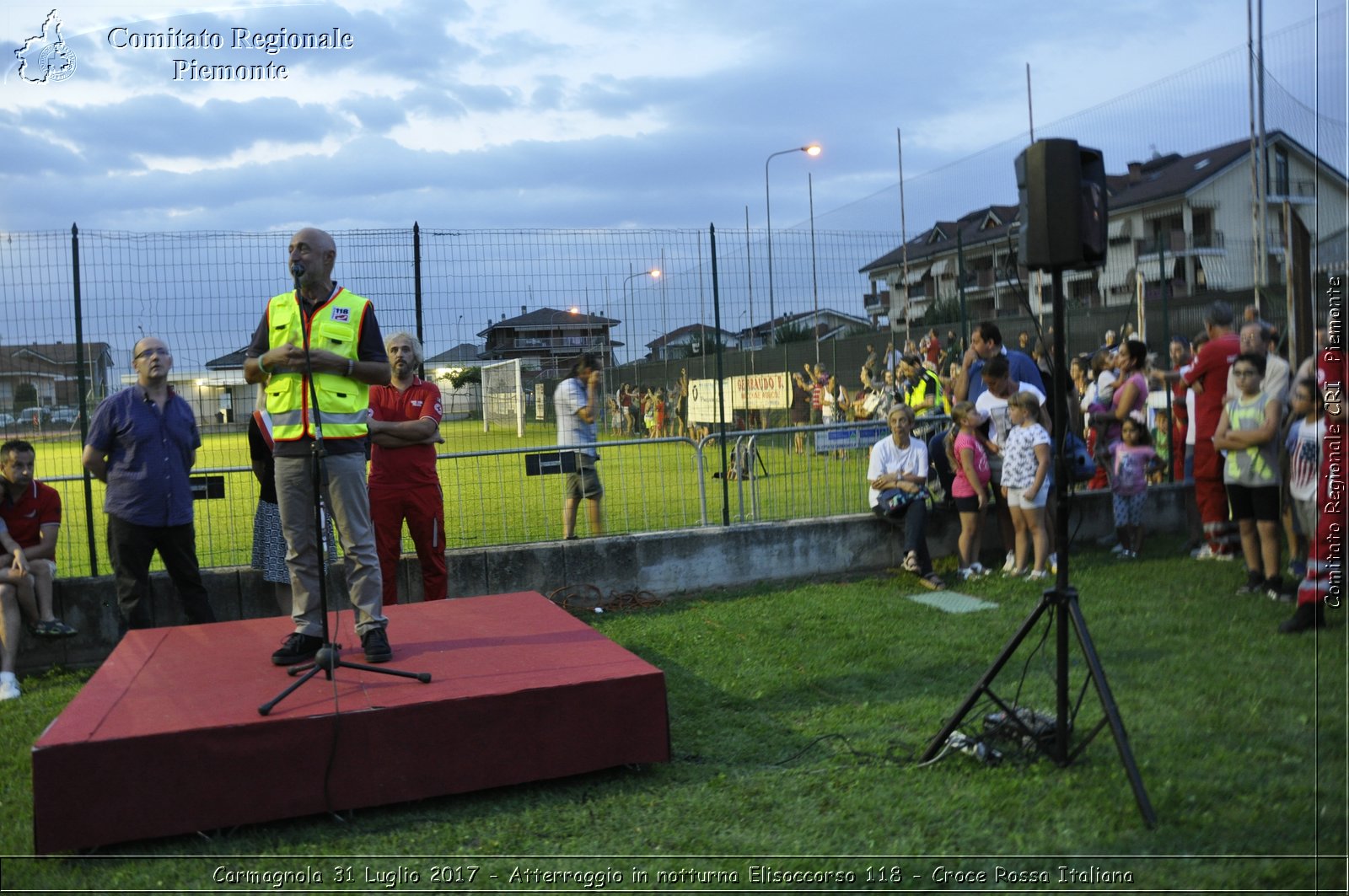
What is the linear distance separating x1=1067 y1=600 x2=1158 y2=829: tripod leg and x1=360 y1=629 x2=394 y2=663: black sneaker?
121 inches

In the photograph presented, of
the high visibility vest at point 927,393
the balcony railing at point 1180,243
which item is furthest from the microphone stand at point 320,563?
the high visibility vest at point 927,393

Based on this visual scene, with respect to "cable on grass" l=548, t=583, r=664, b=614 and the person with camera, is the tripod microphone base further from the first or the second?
the person with camera

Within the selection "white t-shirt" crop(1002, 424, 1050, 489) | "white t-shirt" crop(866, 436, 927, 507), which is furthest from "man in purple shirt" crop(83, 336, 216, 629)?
"white t-shirt" crop(1002, 424, 1050, 489)

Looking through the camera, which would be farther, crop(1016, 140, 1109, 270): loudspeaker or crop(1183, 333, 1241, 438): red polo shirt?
crop(1183, 333, 1241, 438): red polo shirt

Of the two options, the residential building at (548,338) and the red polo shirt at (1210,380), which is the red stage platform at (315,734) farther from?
the red polo shirt at (1210,380)

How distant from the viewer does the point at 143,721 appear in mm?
4152

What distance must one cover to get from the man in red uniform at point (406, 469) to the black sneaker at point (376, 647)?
85.2 inches

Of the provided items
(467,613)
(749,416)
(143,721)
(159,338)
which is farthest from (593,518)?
(749,416)

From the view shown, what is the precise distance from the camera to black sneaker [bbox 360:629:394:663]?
16.1ft

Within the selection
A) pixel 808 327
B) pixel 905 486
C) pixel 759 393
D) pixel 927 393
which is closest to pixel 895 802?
pixel 905 486

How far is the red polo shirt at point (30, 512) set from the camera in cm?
660

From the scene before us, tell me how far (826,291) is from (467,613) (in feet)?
17.0

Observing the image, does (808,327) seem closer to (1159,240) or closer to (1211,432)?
(1159,240)

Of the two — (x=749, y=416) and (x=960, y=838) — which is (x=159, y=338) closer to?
(x=960, y=838)
